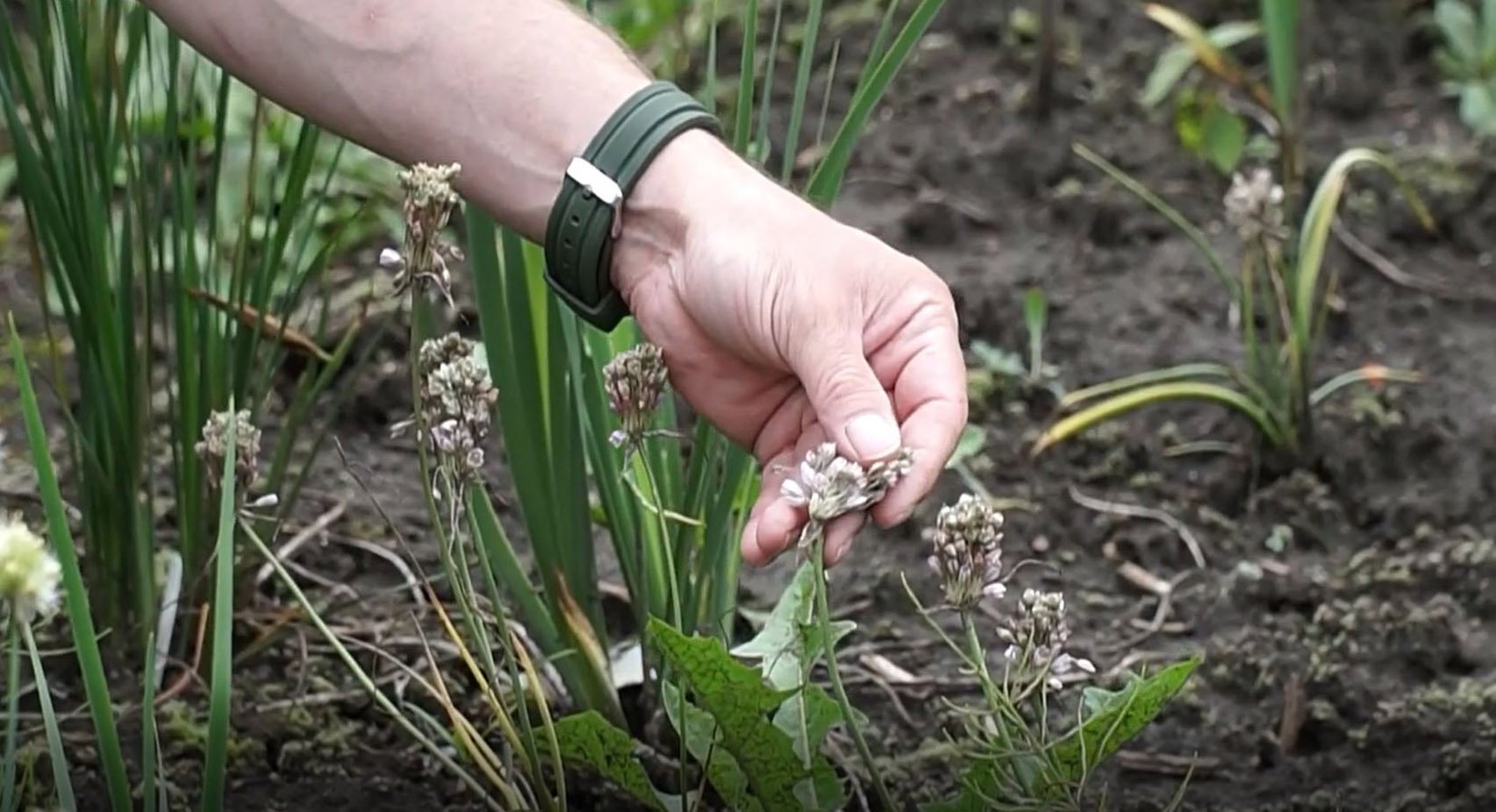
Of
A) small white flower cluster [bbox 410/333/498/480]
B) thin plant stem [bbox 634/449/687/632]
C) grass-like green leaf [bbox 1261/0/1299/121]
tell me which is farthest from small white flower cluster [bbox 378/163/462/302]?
grass-like green leaf [bbox 1261/0/1299/121]

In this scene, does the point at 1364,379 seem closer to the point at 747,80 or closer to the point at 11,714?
the point at 747,80

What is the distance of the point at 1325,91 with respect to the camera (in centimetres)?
280

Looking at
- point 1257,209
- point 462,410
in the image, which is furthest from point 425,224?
point 1257,209

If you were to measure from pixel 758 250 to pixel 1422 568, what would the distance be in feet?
2.86

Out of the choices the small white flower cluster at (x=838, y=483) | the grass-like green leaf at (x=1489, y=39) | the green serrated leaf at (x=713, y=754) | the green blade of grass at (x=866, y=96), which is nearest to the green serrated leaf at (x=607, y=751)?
the green serrated leaf at (x=713, y=754)

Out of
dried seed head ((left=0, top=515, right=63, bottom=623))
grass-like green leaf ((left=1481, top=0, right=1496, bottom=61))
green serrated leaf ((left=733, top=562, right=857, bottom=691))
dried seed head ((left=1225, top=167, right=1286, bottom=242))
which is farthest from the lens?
grass-like green leaf ((left=1481, top=0, right=1496, bottom=61))

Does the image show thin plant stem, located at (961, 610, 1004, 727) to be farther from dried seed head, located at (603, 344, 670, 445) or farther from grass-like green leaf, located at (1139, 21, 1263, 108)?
grass-like green leaf, located at (1139, 21, 1263, 108)

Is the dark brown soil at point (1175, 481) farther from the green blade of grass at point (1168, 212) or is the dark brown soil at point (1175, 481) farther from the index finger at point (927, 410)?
the index finger at point (927, 410)

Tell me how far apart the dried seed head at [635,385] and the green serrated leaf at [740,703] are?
0.37 feet

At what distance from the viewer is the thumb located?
1149 mm

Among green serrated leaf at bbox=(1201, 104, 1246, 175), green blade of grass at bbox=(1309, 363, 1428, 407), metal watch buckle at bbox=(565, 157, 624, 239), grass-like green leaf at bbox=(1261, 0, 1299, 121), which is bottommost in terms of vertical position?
green blade of grass at bbox=(1309, 363, 1428, 407)

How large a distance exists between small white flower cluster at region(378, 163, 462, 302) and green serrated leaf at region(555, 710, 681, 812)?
328 millimetres

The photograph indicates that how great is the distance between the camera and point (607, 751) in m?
1.34

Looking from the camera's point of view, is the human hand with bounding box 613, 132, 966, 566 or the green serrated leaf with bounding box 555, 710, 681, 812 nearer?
the human hand with bounding box 613, 132, 966, 566
